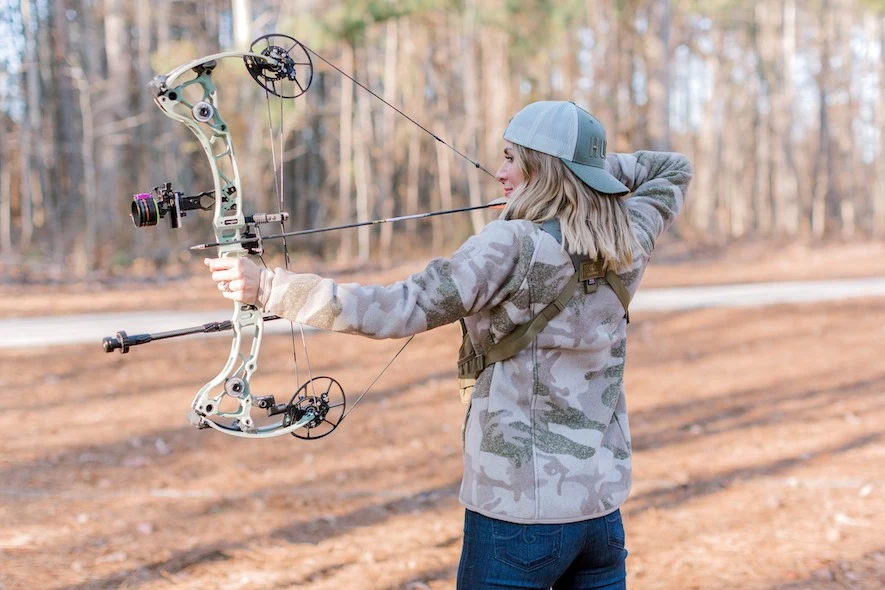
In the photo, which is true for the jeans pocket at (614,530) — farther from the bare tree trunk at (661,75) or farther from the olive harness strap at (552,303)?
the bare tree trunk at (661,75)

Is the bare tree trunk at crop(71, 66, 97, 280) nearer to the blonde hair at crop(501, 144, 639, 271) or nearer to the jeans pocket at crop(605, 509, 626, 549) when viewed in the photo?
the blonde hair at crop(501, 144, 639, 271)

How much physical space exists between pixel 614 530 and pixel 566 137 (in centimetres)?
94

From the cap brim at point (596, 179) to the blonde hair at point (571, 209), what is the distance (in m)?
0.02

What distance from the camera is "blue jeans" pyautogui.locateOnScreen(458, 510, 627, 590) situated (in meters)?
1.95

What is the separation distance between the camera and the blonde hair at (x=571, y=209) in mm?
1926

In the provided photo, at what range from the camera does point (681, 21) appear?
90.5 feet

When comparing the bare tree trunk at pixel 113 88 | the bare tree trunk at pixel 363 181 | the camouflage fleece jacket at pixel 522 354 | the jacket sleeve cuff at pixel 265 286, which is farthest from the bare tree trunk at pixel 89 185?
the camouflage fleece jacket at pixel 522 354

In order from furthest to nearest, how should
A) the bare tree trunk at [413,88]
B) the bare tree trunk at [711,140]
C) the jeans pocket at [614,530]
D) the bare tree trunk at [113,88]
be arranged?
the bare tree trunk at [711,140] < the bare tree trunk at [413,88] < the bare tree trunk at [113,88] < the jeans pocket at [614,530]

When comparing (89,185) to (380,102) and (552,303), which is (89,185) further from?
(552,303)

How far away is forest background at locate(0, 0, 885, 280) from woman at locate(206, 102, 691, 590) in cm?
1174

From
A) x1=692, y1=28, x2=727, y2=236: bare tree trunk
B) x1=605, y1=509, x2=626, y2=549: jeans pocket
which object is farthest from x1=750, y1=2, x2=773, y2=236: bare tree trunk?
x1=605, y1=509, x2=626, y2=549: jeans pocket

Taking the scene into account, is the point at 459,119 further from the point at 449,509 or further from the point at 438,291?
the point at 438,291

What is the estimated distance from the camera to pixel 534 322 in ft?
6.35

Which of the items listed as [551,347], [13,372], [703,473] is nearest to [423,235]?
[13,372]
